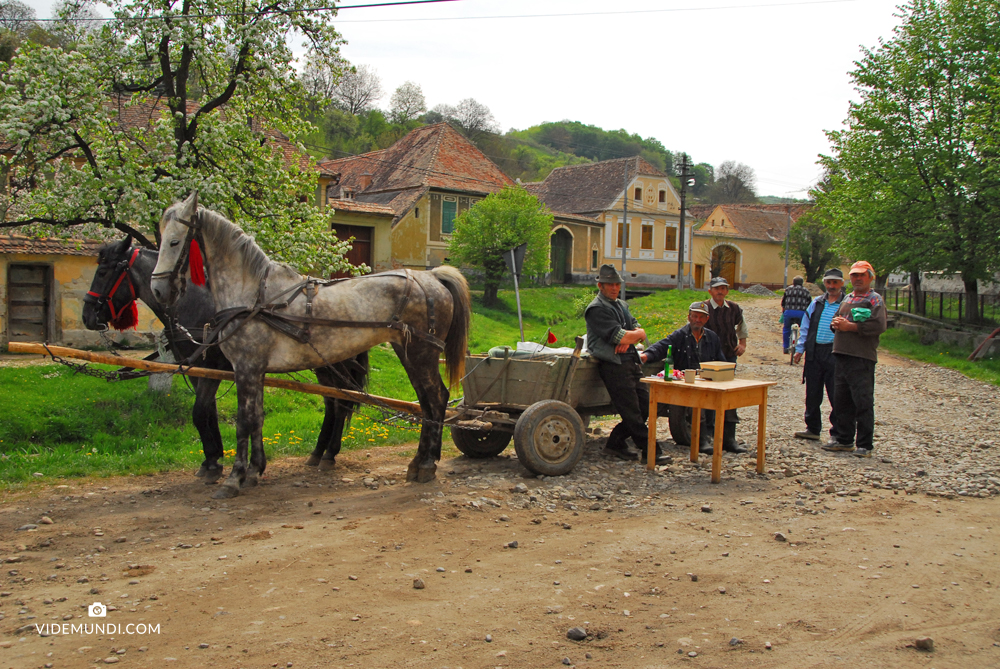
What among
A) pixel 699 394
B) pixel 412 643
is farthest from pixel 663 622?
pixel 699 394

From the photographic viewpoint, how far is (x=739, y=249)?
5078cm

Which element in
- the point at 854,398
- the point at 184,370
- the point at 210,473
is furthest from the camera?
the point at 854,398

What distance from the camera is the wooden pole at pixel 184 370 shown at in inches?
221

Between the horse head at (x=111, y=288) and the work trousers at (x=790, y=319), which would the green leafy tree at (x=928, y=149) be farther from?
the horse head at (x=111, y=288)

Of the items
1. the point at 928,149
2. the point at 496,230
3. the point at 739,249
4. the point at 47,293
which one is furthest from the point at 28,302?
the point at 739,249

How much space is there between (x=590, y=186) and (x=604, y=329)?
→ 124ft

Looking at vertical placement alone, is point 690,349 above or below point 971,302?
below

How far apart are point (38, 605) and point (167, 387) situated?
7055 mm

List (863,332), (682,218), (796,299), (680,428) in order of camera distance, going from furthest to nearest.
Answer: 1. (682,218)
2. (796,299)
3. (680,428)
4. (863,332)

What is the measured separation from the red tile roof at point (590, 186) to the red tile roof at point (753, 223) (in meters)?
8.13

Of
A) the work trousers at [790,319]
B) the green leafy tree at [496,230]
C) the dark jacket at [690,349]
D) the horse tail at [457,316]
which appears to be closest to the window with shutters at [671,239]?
the green leafy tree at [496,230]

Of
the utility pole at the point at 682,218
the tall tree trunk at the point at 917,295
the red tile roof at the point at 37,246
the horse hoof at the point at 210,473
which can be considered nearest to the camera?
the horse hoof at the point at 210,473

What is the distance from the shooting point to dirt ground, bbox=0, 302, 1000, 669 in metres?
3.42

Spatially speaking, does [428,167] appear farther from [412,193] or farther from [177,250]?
[177,250]
